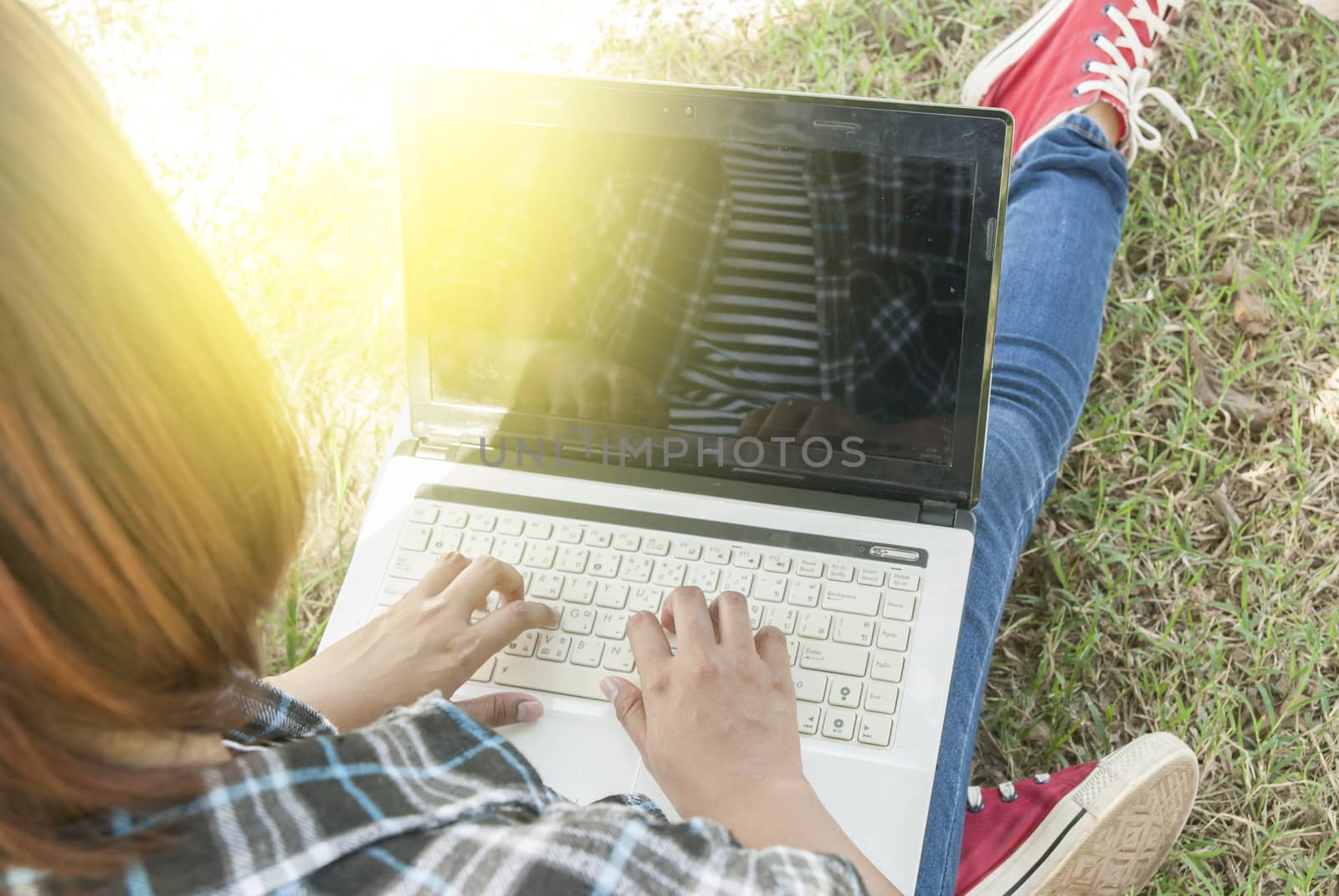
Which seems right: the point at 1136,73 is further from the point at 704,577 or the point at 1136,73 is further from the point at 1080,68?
the point at 704,577

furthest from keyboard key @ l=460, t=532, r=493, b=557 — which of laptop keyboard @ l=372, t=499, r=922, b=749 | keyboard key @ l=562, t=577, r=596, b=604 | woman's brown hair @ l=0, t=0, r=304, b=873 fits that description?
woman's brown hair @ l=0, t=0, r=304, b=873

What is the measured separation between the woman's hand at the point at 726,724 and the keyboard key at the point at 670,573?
74 mm

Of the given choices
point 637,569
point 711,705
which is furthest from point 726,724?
point 637,569

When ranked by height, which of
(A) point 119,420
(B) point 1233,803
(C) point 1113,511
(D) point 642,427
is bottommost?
(B) point 1233,803

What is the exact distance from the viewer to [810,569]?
3.66 ft

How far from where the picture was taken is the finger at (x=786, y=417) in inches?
43.3

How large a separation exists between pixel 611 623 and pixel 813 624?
21 cm

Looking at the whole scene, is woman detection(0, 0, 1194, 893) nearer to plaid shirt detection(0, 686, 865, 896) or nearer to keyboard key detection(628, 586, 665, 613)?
plaid shirt detection(0, 686, 865, 896)

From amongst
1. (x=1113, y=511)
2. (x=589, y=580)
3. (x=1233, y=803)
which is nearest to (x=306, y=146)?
(x=589, y=580)

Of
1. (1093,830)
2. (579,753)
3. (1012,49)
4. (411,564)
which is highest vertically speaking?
(1012,49)

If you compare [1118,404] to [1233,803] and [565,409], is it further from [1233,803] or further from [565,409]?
[565,409]

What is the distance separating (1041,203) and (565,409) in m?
Answer: 0.78

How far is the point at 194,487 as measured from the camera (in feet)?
1.95

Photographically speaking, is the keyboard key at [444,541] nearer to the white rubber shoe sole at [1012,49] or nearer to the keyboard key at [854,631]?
the keyboard key at [854,631]
